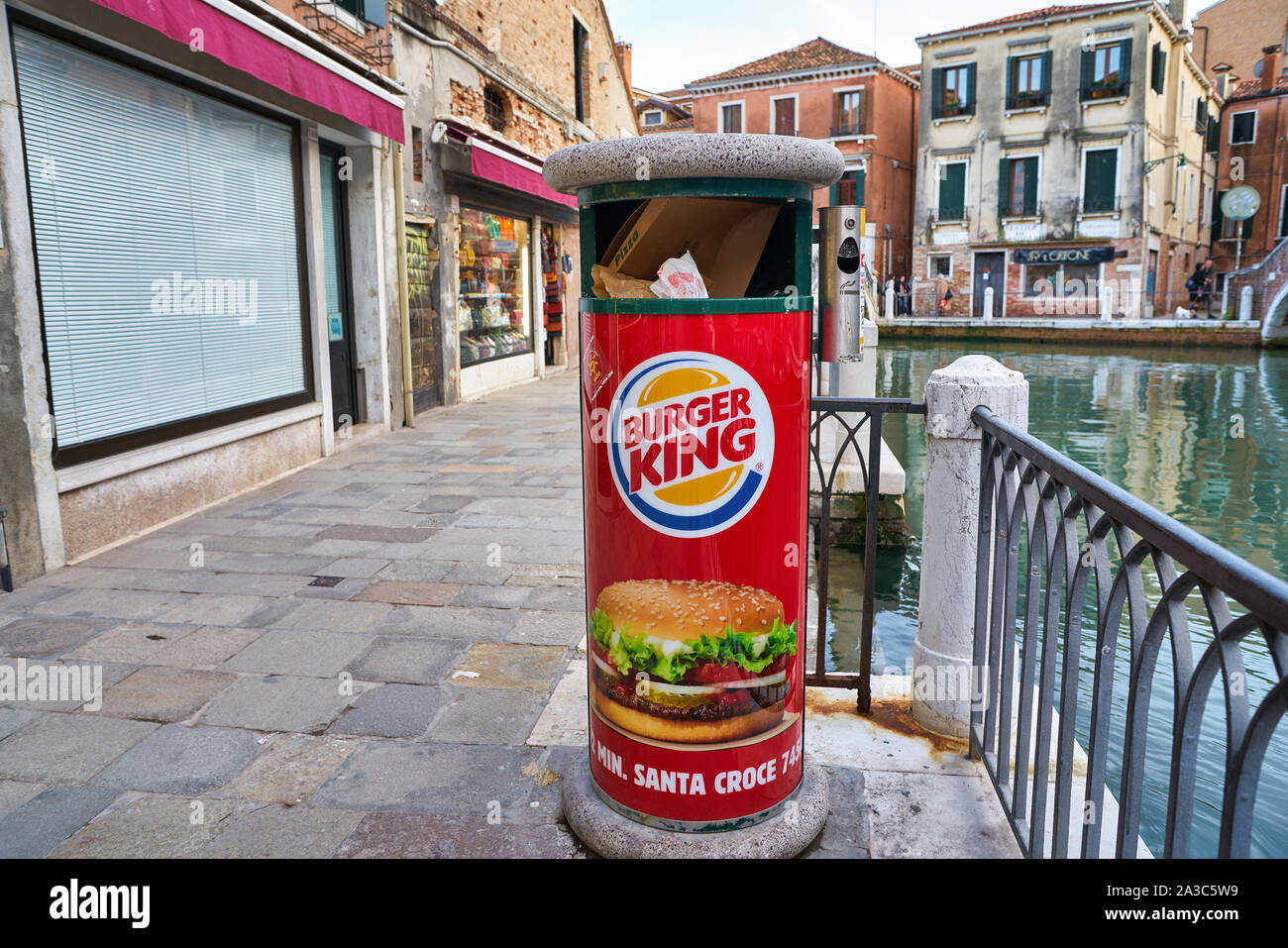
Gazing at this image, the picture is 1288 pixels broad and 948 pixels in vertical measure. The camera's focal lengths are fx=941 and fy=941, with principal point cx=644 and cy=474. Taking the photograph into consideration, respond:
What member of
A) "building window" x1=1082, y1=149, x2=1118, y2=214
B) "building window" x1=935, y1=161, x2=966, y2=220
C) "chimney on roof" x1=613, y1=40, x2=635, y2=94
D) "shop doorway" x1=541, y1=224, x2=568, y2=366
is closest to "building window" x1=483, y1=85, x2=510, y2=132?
"shop doorway" x1=541, y1=224, x2=568, y2=366

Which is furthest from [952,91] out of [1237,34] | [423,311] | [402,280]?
[402,280]

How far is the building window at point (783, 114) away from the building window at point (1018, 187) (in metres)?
8.72

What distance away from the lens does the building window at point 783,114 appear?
38562 mm

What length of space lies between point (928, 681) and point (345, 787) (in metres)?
1.92

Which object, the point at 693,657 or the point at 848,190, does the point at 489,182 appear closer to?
the point at 848,190

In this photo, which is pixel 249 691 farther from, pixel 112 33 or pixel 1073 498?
pixel 112 33

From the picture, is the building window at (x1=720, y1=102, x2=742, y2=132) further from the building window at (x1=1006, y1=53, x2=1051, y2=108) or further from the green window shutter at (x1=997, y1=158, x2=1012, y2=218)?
the green window shutter at (x1=997, y1=158, x2=1012, y2=218)

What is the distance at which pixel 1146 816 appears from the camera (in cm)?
356

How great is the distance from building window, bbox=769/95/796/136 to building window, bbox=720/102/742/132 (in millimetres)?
1350

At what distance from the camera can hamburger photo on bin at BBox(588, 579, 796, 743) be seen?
235 cm

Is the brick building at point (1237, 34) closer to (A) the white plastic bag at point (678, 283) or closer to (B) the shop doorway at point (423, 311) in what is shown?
(B) the shop doorway at point (423, 311)

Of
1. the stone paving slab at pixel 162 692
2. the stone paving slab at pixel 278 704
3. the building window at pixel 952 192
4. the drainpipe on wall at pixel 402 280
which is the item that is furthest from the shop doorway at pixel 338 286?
the building window at pixel 952 192

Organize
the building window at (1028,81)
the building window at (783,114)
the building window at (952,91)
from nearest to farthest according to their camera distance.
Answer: the building window at (1028,81) < the building window at (952,91) < the building window at (783,114)

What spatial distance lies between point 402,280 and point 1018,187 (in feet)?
100
